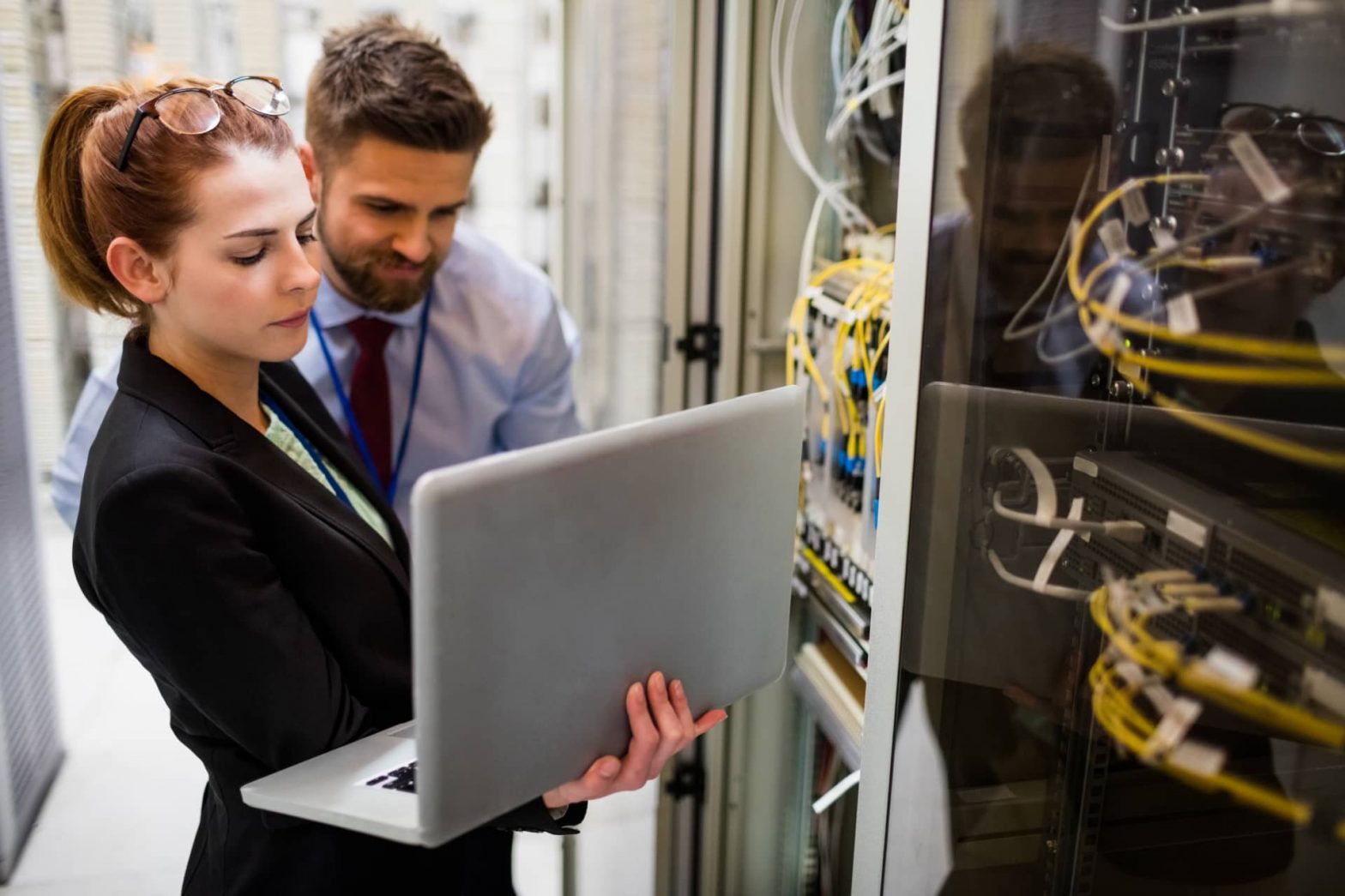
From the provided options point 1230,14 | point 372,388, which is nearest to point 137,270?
point 372,388

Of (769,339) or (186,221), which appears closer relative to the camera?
(186,221)

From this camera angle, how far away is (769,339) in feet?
6.31

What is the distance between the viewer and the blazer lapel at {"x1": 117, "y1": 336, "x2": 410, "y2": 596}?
3.55ft

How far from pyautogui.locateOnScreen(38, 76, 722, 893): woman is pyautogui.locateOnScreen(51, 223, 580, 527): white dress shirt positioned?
0.67 metres

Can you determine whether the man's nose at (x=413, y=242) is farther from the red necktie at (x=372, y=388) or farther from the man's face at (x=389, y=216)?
the red necktie at (x=372, y=388)

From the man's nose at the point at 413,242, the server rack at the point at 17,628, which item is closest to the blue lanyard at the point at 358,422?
the man's nose at the point at 413,242

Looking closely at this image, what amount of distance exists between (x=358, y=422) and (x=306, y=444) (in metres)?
0.52

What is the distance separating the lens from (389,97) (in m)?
1.64

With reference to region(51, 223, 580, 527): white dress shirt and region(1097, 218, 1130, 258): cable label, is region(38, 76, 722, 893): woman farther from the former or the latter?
region(51, 223, 580, 527): white dress shirt

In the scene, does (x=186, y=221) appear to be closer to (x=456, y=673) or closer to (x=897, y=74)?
(x=456, y=673)

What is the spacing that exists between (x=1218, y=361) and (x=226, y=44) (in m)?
4.07

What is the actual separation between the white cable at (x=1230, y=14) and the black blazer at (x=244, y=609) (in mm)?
866

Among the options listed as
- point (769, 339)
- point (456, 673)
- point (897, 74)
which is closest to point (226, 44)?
point (769, 339)

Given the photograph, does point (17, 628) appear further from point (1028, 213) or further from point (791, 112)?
point (1028, 213)
